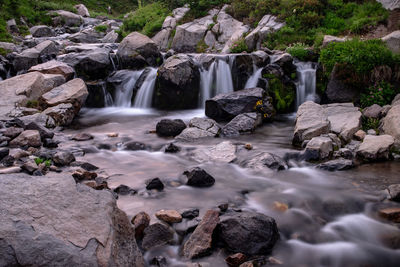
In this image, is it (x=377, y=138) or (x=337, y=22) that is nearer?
(x=377, y=138)

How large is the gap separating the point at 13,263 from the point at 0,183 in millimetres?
1000

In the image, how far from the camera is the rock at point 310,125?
26.3 feet

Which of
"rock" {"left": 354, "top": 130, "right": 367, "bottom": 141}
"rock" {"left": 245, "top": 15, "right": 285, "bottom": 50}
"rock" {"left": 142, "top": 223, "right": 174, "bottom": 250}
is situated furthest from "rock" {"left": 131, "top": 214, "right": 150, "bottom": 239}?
"rock" {"left": 245, "top": 15, "right": 285, "bottom": 50}

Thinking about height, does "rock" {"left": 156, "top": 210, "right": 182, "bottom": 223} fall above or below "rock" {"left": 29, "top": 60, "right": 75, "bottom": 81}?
below

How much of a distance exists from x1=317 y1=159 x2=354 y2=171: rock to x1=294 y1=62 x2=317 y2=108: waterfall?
5.86m

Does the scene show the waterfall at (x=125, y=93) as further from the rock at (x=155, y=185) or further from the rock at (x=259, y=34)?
the rock at (x=155, y=185)

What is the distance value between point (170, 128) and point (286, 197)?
16.3 ft

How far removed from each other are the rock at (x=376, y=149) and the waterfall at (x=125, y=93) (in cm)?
997

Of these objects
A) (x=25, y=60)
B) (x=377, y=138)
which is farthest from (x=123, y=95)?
(x=377, y=138)

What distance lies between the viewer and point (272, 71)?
12.1 metres

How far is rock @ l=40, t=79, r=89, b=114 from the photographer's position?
36.6 feet

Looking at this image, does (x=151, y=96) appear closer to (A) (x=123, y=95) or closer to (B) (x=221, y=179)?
(A) (x=123, y=95)

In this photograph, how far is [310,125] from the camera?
8258mm

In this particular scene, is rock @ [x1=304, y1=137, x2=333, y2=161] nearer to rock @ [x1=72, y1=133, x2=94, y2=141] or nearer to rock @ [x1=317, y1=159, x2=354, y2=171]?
rock @ [x1=317, y1=159, x2=354, y2=171]
